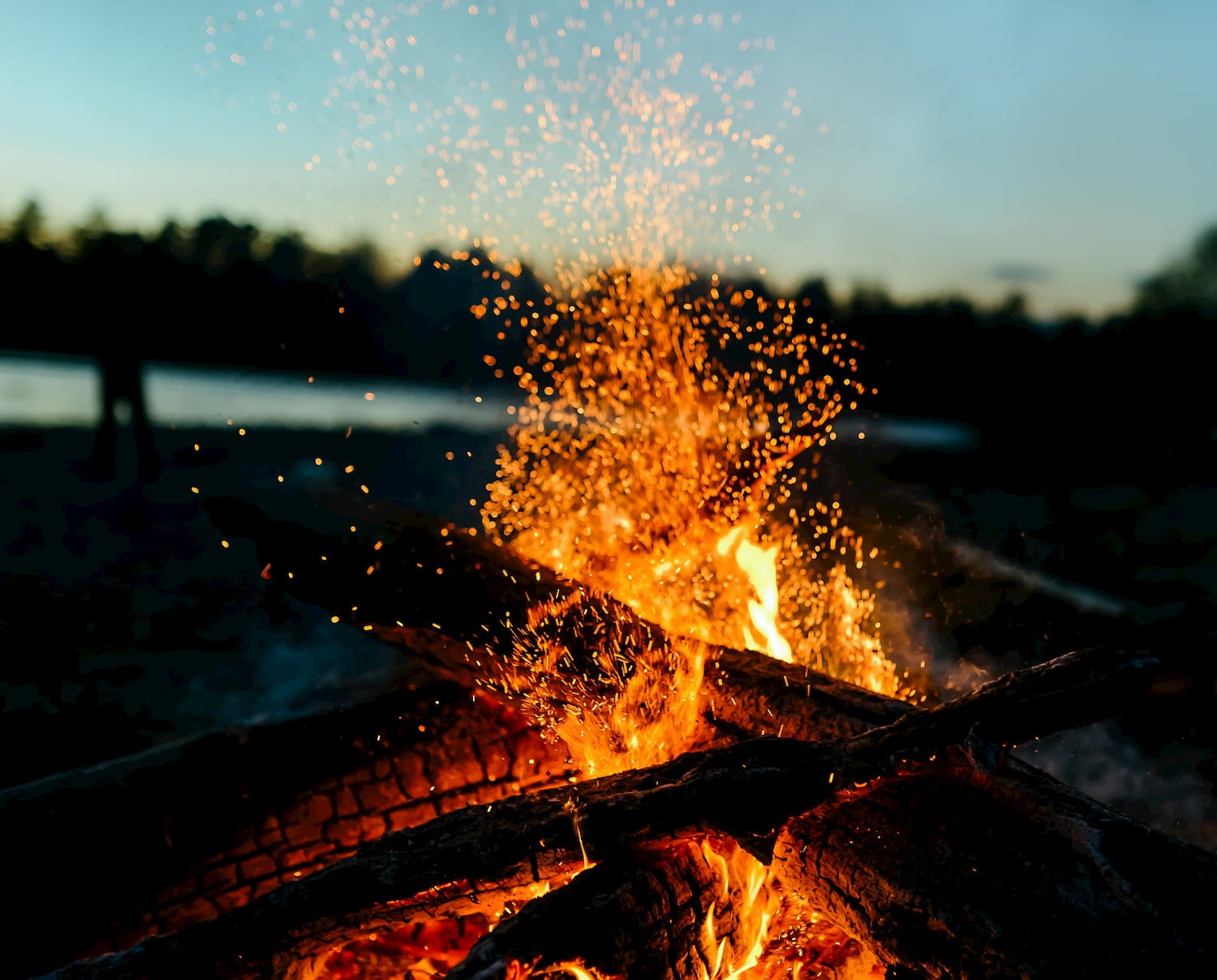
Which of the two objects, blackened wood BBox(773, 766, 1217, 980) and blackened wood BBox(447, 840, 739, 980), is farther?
blackened wood BBox(447, 840, 739, 980)

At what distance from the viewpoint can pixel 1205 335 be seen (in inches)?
467

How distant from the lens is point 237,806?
3627 millimetres

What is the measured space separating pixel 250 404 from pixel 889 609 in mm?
9201

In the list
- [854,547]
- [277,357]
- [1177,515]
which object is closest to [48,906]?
[854,547]

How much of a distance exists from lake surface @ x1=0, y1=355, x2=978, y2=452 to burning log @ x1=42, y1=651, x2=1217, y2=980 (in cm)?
756

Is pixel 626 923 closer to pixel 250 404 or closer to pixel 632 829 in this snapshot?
pixel 632 829

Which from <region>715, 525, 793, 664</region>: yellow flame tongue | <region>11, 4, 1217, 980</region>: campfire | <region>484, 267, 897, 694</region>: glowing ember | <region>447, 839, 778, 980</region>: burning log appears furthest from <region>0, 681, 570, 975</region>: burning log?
<region>447, 839, 778, 980</region>: burning log

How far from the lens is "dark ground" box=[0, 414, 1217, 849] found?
217 inches

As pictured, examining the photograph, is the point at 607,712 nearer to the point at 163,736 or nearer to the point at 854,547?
the point at 163,736

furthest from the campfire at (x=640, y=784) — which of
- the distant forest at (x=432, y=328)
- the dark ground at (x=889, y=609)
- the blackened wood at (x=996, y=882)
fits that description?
the distant forest at (x=432, y=328)

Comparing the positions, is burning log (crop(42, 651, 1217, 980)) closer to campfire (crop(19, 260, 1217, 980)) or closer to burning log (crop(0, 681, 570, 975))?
campfire (crop(19, 260, 1217, 980))

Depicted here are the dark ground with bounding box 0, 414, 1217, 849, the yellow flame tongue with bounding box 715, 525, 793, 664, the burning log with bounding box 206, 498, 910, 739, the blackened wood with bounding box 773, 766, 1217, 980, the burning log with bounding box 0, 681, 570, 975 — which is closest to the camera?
the blackened wood with bounding box 773, 766, 1217, 980

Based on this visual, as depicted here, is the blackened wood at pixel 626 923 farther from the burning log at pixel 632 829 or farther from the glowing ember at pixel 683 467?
the glowing ember at pixel 683 467

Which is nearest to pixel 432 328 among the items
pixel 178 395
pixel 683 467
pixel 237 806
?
pixel 178 395
